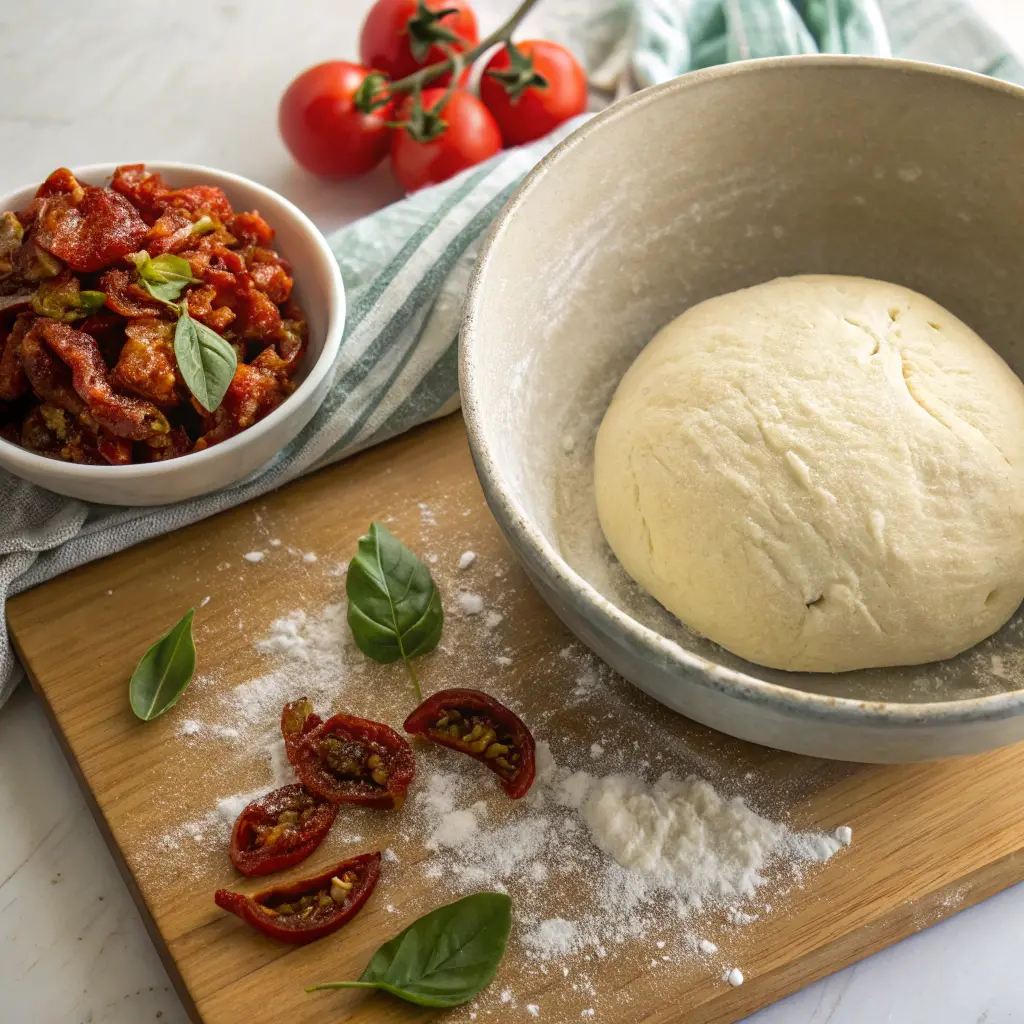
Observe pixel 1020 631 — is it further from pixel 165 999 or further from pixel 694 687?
pixel 165 999

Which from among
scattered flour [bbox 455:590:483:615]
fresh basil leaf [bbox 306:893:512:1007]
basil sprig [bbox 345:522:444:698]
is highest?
basil sprig [bbox 345:522:444:698]

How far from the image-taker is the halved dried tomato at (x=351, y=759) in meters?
1.38

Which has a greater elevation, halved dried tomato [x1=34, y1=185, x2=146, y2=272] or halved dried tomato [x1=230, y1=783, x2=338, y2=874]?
halved dried tomato [x1=34, y1=185, x2=146, y2=272]

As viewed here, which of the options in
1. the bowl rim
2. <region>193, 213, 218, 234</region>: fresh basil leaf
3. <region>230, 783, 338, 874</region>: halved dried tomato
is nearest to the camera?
the bowl rim

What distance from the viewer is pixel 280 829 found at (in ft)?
4.45

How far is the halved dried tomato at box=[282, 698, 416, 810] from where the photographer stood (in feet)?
4.53

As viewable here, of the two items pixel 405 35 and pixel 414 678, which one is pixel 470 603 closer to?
pixel 414 678

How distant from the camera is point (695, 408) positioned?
1.46m

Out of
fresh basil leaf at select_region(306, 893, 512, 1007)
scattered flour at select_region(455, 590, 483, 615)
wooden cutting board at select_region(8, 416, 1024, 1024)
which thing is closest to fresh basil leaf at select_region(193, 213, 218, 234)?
wooden cutting board at select_region(8, 416, 1024, 1024)

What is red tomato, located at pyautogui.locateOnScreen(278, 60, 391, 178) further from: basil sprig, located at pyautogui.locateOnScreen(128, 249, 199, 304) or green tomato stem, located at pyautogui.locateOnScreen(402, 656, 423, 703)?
green tomato stem, located at pyautogui.locateOnScreen(402, 656, 423, 703)

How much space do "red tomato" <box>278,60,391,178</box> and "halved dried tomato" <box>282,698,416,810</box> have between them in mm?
1084

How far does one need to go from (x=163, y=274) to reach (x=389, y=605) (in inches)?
21.4

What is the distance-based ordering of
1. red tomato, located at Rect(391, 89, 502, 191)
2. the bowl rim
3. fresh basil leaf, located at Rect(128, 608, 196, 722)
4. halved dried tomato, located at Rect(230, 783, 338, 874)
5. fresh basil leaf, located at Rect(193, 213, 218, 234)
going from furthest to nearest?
red tomato, located at Rect(391, 89, 502, 191) → fresh basil leaf, located at Rect(193, 213, 218, 234) → fresh basil leaf, located at Rect(128, 608, 196, 722) → halved dried tomato, located at Rect(230, 783, 338, 874) → the bowl rim

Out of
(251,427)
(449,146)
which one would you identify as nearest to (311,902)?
(251,427)
